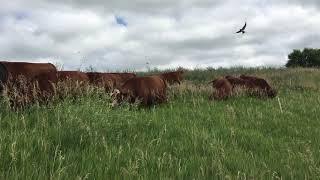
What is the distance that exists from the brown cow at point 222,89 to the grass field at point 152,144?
2.50 meters

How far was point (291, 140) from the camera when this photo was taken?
7.77 m

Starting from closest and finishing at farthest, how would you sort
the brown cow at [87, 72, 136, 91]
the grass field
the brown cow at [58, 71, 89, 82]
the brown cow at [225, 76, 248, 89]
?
the grass field < the brown cow at [58, 71, 89, 82] < the brown cow at [87, 72, 136, 91] < the brown cow at [225, 76, 248, 89]

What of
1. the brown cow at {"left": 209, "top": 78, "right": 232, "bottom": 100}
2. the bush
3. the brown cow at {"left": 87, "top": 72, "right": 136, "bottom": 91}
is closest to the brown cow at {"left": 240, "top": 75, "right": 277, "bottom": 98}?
the brown cow at {"left": 209, "top": 78, "right": 232, "bottom": 100}

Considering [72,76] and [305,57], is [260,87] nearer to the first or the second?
[72,76]

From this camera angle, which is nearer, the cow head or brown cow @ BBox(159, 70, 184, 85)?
the cow head

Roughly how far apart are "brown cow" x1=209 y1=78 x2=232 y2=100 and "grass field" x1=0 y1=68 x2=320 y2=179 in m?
2.50

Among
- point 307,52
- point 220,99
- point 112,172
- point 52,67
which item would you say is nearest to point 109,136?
point 112,172

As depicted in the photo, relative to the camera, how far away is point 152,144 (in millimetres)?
6227

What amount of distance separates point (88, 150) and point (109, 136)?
947 mm

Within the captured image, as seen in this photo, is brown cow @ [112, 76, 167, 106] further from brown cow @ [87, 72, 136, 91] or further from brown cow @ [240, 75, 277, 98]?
brown cow @ [240, 75, 277, 98]

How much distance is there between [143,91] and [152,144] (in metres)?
4.77

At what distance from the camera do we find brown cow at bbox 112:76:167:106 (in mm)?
10727

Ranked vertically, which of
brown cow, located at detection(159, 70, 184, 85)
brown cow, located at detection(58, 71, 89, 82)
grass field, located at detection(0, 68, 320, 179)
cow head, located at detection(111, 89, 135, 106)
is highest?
brown cow, located at detection(58, 71, 89, 82)

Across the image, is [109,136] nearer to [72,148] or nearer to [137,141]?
[137,141]
